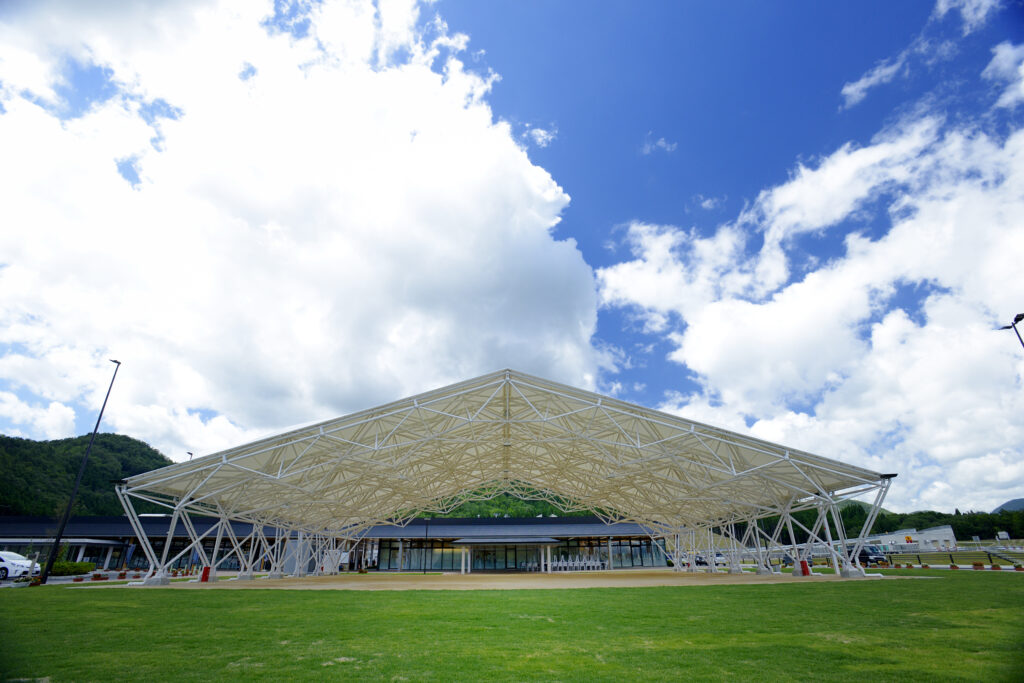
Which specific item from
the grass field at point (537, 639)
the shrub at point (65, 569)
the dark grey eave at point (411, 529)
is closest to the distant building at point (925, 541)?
the dark grey eave at point (411, 529)

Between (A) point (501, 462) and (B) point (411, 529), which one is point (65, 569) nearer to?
(B) point (411, 529)

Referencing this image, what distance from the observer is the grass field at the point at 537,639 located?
6.78 m

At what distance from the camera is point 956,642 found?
809 centimetres

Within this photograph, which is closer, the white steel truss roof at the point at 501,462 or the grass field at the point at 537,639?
the grass field at the point at 537,639

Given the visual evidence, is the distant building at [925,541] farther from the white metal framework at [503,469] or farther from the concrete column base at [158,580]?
the concrete column base at [158,580]

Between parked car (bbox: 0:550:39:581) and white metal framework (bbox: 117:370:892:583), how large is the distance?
27.7 feet

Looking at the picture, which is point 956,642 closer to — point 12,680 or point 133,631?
point 12,680

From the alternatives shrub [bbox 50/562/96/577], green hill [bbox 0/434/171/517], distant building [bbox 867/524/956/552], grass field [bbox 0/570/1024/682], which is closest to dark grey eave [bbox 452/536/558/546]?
shrub [bbox 50/562/96/577]

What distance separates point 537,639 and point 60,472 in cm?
7268

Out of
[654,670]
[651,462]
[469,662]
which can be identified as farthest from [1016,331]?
[469,662]

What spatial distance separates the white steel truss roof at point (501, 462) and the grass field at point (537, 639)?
8.84 meters

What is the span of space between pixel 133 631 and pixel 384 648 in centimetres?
635

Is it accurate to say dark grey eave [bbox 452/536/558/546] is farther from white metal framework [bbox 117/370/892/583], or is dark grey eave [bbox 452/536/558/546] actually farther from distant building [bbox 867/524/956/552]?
distant building [bbox 867/524/956/552]

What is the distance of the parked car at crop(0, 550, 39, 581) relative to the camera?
29.7 m
